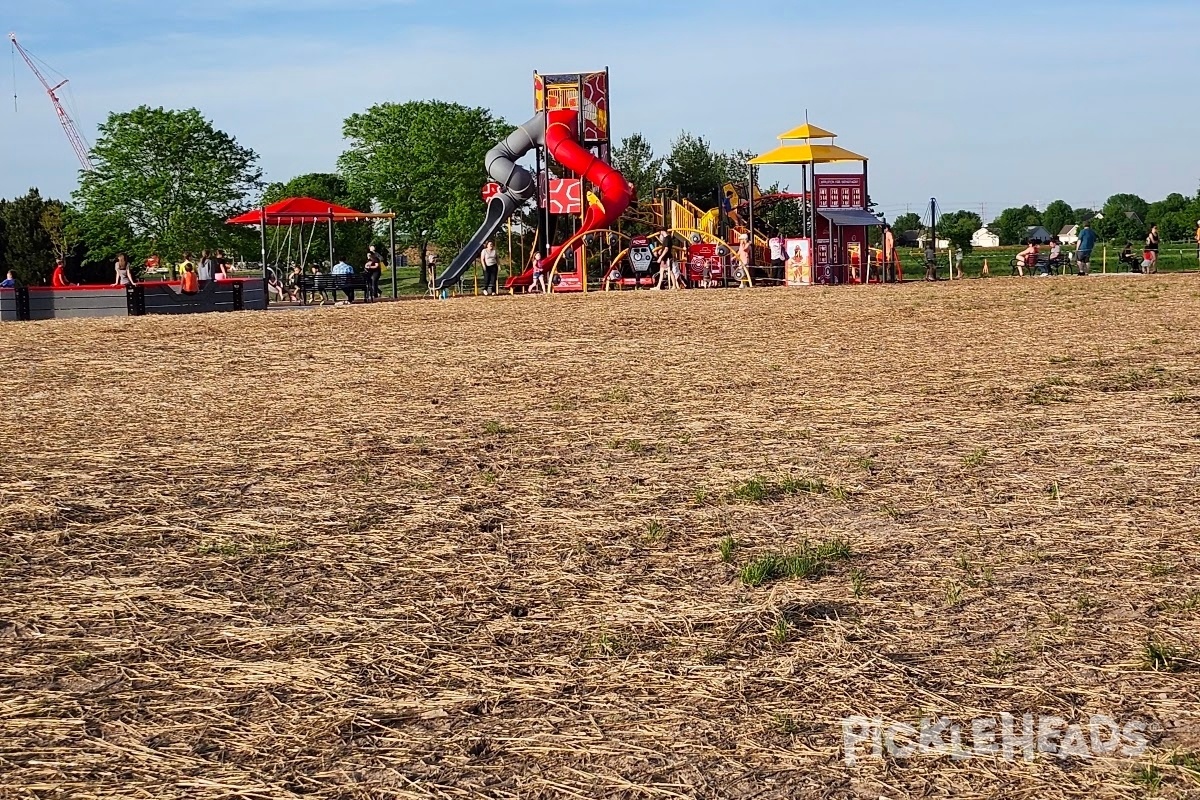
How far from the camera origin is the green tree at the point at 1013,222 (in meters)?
151

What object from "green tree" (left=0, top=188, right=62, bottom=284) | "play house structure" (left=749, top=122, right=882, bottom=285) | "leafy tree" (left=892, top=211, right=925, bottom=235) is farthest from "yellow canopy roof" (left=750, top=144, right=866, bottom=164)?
"leafy tree" (left=892, top=211, right=925, bottom=235)

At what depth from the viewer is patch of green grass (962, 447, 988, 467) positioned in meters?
7.40

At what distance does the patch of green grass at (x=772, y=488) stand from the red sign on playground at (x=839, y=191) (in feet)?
102

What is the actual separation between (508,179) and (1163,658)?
37.0 metres

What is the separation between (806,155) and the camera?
36125 mm

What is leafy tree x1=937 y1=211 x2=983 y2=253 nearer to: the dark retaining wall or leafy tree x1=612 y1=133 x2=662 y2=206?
leafy tree x1=612 y1=133 x2=662 y2=206

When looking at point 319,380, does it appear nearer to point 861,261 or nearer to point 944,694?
point 944,694

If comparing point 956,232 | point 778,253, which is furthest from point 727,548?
point 956,232

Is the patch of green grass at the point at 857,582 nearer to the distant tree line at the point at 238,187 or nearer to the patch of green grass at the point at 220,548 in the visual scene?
the patch of green grass at the point at 220,548

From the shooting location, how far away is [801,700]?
387cm

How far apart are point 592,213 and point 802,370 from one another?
82.7ft

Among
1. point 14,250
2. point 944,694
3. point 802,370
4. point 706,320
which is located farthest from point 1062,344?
point 14,250

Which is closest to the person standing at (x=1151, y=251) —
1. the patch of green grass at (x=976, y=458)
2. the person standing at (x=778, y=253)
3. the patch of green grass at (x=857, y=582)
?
the person standing at (x=778, y=253)

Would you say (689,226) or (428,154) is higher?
(428,154)
